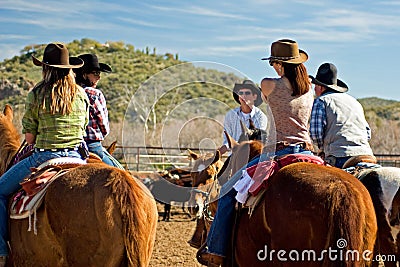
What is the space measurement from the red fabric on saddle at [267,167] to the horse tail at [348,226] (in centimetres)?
75

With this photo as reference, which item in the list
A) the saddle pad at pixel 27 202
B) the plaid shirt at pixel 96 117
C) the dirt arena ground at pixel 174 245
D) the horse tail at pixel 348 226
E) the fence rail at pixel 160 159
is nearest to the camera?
the horse tail at pixel 348 226

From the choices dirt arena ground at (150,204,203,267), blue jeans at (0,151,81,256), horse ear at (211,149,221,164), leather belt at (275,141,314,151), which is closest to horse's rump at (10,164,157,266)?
blue jeans at (0,151,81,256)

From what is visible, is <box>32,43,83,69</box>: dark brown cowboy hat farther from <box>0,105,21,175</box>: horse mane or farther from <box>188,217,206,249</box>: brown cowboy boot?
<box>188,217,206,249</box>: brown cowboy boot

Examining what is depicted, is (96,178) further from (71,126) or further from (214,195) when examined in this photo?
(214,195)

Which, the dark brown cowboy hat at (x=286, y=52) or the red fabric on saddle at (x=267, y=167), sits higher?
the dark brown cowboy hat at (x=286, y=52)

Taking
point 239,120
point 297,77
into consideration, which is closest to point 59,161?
point 297,77

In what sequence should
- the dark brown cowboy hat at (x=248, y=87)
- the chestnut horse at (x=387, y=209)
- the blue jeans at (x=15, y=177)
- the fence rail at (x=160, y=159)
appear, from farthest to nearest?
the fence rail at (x=160, y=159) → the dark brown cowboy hat at (x=248, y=87) → the chestnut horse at (x=387, y=209) → the blue jeans at (x=15, y=177)

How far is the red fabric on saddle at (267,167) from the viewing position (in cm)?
516

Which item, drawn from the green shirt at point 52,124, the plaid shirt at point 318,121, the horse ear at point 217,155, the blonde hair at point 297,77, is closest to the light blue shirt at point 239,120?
the horse ear at point 217,155

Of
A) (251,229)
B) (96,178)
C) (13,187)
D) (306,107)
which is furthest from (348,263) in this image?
(13,187)

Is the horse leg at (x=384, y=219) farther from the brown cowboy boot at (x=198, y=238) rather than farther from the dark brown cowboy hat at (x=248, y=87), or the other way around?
the brown cowboy boot at (x=198, y=238)

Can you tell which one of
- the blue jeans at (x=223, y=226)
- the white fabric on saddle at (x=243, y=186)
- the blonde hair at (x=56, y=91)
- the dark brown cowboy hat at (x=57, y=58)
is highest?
the dark brown cowboy hat at (x=57, y=58)

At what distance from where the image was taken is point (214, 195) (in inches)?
318

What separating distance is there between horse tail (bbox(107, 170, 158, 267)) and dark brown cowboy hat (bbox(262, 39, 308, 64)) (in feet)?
5.88
